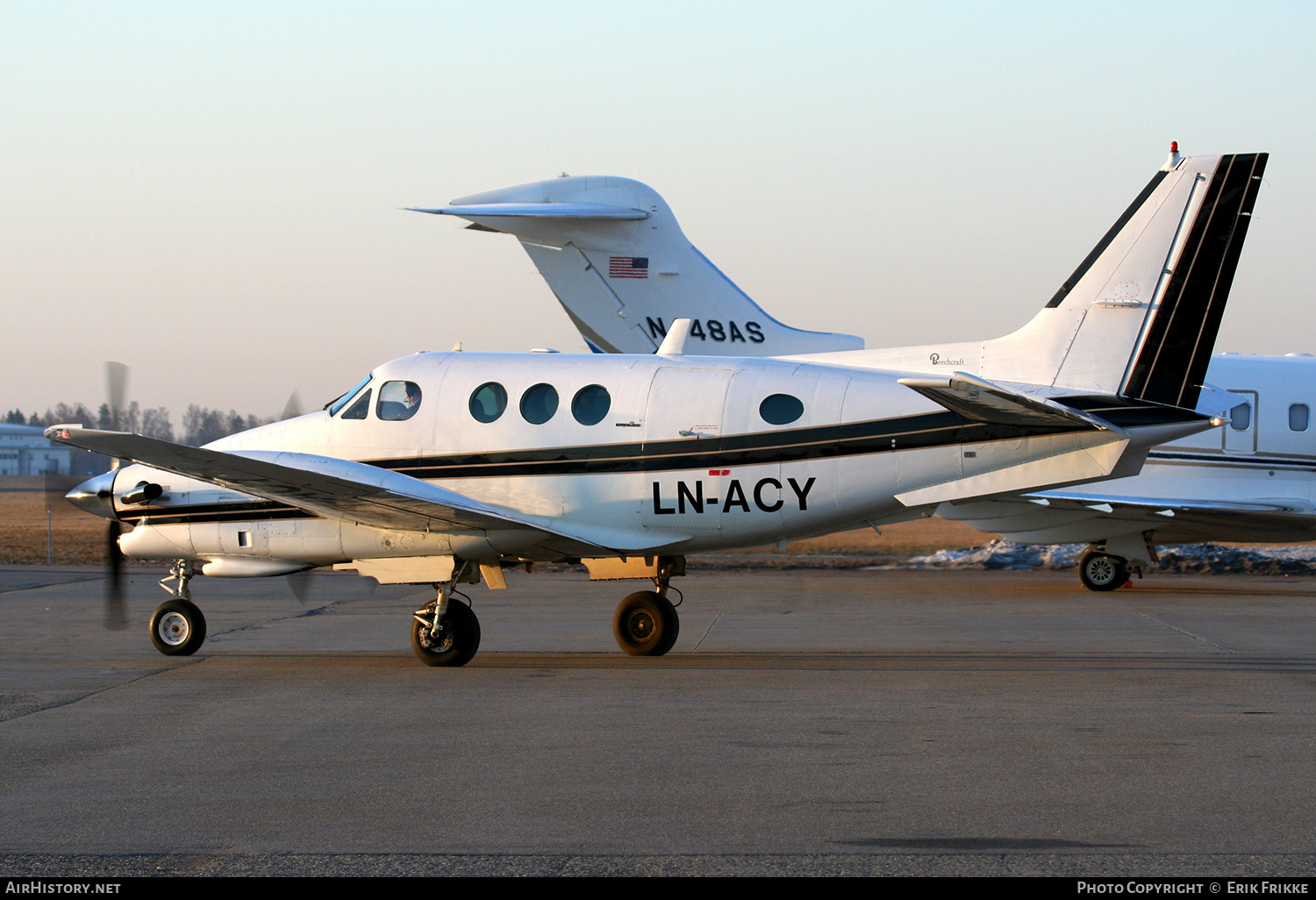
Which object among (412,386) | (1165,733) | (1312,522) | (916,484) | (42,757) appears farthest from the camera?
(1312,522)

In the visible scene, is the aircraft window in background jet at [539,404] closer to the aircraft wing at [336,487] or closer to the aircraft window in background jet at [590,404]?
the aircraft window in background jet at [590,404]

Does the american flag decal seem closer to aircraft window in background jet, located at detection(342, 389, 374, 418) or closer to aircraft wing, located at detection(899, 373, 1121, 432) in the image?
aircraft window in background jet, located at detection(342, 389, 374, 418)

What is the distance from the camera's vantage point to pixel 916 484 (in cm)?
1258

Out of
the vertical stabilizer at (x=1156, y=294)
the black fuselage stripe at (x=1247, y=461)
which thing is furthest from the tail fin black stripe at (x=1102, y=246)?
the black fuselage stripe at (x=1247, y=461)

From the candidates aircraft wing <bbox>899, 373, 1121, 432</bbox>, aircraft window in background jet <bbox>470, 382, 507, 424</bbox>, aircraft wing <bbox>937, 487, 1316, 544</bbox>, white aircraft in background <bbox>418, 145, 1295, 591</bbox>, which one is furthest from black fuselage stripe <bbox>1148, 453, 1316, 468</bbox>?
aircraft window in background jet <bbox>470, 382, 507, 424</bbox>

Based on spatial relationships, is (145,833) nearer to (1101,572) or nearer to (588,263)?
(588,263)

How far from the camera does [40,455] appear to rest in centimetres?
1778

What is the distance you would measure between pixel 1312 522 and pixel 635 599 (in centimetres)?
1411

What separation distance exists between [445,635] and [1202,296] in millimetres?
8868

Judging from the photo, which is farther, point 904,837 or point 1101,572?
point 1101,572

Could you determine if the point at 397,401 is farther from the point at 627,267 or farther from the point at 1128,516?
Answer: the point at 1128,516

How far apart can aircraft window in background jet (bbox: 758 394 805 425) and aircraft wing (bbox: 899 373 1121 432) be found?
119 cm

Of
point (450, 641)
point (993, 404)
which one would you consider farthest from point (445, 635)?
point (993, 404)
